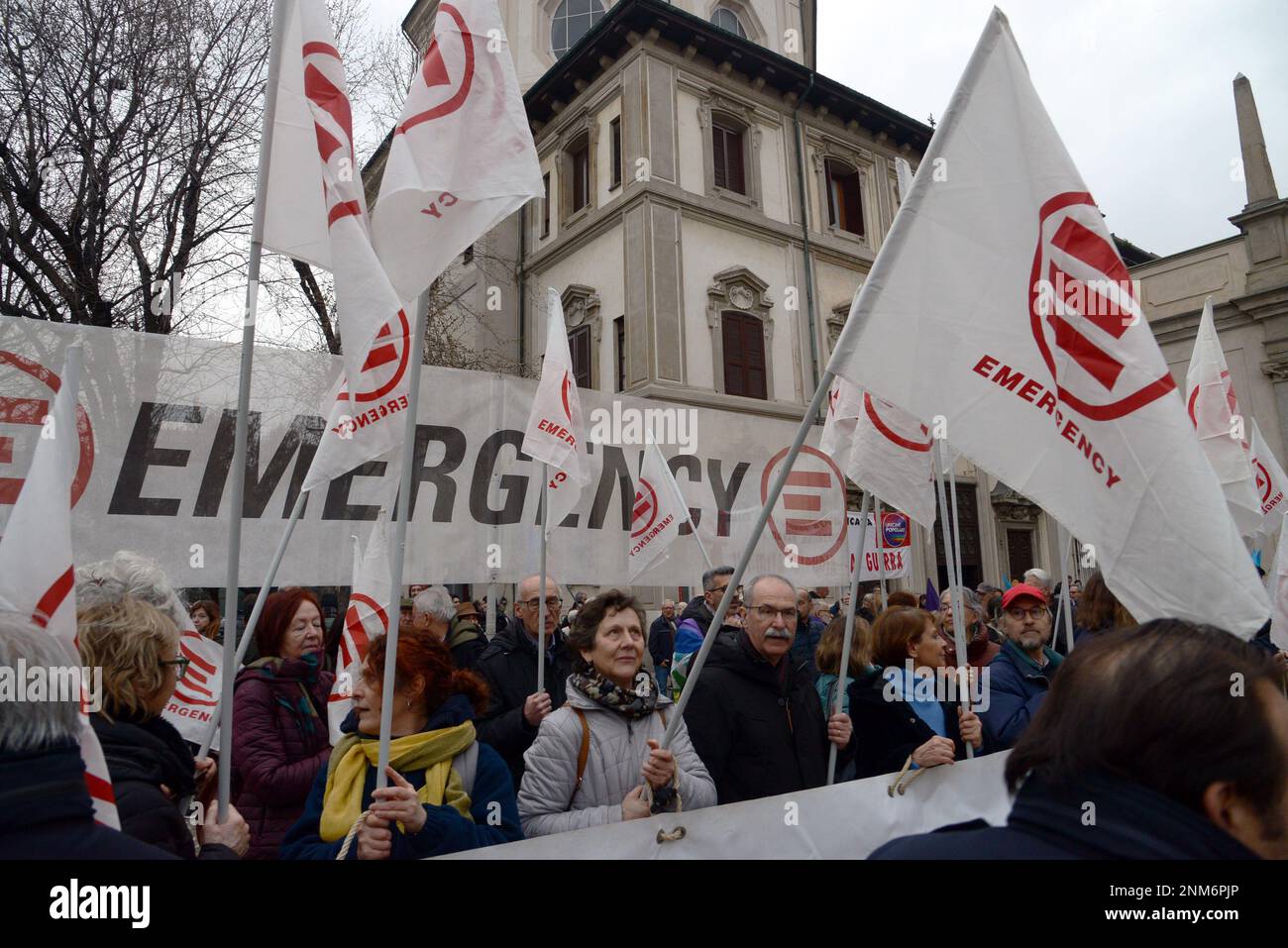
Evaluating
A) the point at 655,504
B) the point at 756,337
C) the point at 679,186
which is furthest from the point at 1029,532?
the point at 655,504

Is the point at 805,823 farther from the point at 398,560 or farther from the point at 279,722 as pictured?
the point at 279,722

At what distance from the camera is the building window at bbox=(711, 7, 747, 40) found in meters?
22.0

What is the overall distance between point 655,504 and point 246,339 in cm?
400

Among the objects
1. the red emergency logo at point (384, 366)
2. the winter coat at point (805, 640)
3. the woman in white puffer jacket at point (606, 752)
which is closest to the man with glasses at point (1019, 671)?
the woman in white puffer jacket at point (606, 752)

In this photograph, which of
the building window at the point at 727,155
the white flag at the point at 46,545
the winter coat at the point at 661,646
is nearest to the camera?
the white flag at the point at 46,545

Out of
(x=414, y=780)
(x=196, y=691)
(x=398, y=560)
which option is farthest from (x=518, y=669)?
(x=398, y=560)

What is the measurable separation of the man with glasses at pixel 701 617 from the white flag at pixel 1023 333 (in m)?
3.21

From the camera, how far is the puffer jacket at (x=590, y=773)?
266 cm

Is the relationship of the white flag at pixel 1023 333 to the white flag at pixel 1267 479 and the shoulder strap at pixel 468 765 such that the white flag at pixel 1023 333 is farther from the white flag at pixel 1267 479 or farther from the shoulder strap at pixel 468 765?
the white flag at pixel 1267 479

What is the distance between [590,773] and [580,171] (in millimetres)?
19511

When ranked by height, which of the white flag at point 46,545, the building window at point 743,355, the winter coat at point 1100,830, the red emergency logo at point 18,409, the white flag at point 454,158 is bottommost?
the winter coat at point 1100,830

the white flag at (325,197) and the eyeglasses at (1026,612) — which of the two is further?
the eyeglasses at (1026,612)

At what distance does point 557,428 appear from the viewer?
506cm
